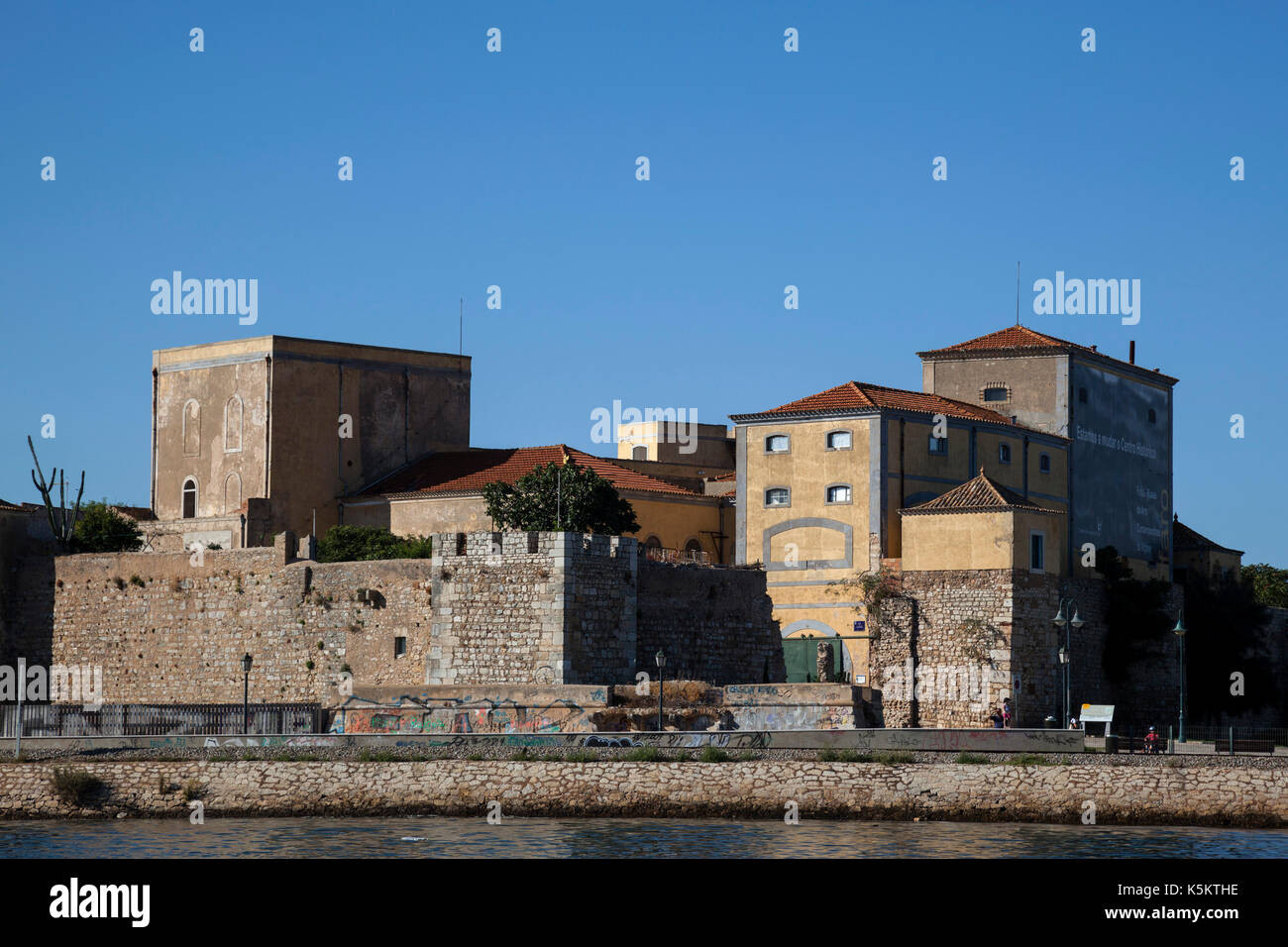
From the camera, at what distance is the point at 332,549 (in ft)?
183

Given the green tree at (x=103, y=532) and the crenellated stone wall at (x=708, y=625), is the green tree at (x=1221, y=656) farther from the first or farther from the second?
the green tree at (x=103, y=532)

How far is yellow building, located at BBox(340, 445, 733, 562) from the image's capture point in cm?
5884

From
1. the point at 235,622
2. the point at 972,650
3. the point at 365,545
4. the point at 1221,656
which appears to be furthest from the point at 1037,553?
the point at 235,622

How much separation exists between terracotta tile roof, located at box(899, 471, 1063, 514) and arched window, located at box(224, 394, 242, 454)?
73.9ft

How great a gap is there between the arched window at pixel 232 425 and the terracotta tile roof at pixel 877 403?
16.8 metres

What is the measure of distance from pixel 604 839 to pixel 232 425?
34.9 m

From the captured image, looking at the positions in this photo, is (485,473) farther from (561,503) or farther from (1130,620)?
(1130,620)

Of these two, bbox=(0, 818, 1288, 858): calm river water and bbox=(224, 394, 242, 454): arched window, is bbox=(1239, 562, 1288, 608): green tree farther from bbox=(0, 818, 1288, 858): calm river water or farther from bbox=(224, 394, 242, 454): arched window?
bbox=(0, 818, 1288, 858): calm river water

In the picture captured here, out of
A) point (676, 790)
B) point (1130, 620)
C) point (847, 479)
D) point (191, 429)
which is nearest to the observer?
point (676, 790)

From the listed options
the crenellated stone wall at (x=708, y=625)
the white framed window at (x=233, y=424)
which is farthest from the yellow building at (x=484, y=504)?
the crenellated stone wall at (x=708, y=625)

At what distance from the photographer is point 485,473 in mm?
60000
